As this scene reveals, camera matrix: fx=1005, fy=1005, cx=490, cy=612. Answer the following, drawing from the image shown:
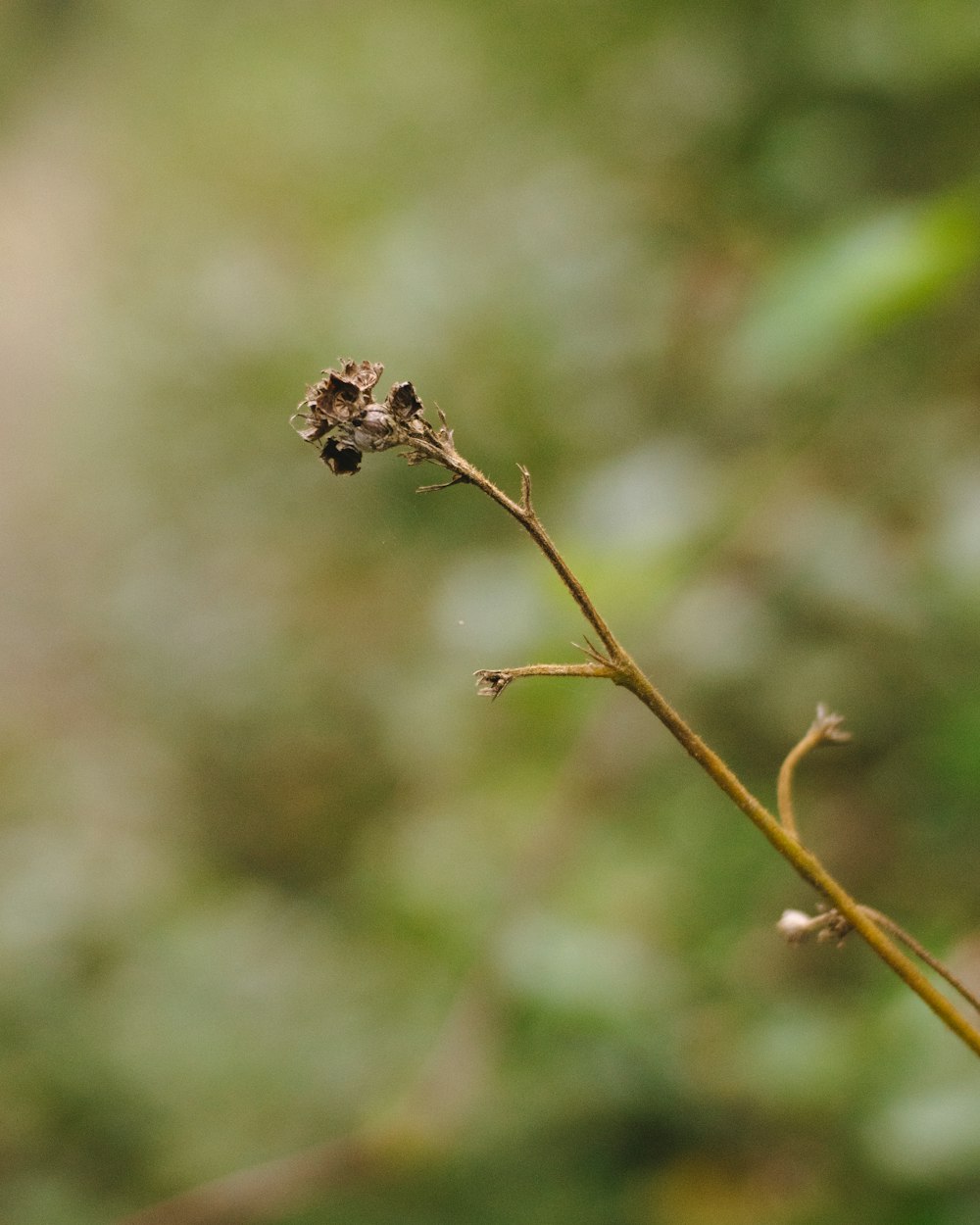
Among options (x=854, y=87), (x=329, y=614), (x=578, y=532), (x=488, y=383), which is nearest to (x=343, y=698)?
(x=329, y=614)

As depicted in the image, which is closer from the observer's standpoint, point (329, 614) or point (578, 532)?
point (578, 532)

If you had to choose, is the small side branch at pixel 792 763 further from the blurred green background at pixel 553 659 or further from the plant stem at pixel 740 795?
the blurred green background at pixel 553 659

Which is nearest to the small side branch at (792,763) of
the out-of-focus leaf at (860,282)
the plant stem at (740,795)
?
the plant stem at (740,795)

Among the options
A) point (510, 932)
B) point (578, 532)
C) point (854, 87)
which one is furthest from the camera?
point (854, 87)

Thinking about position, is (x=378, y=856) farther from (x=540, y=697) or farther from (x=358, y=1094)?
(x=540, y=697)

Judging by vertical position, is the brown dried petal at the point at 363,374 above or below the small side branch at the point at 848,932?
above

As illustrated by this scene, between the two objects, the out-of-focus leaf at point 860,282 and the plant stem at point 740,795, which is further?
the out-of-focus leaf at point 860,282

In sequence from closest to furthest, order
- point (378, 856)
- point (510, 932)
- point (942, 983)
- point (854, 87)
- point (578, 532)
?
point (942, 983)
point (510, 932)
point (578, 532)
point (854, 87)
point (378, 856)
